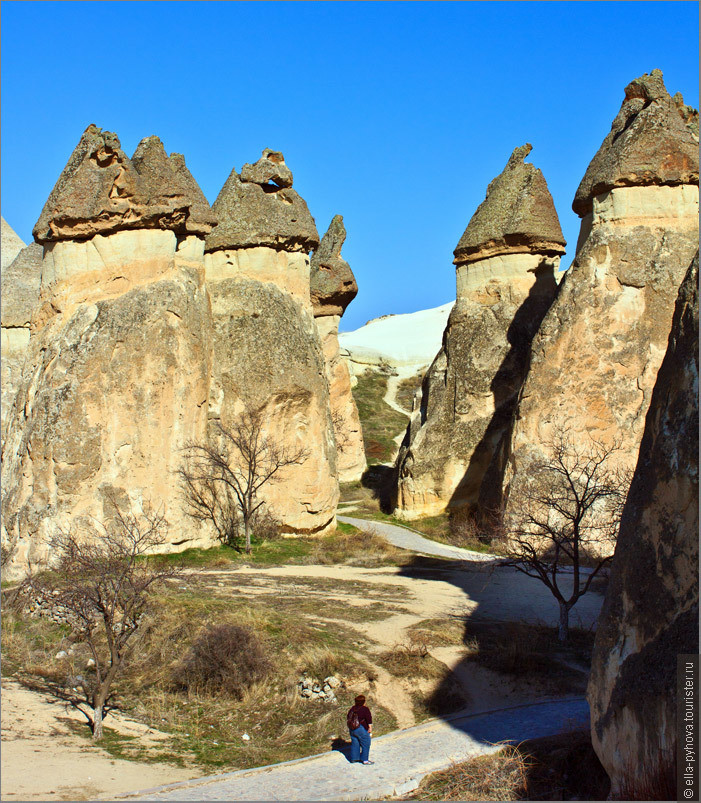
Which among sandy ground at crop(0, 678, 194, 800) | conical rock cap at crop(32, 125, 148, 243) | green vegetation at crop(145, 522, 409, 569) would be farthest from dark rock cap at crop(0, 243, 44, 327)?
sandy ground at crop(0, 678, 194, 800)

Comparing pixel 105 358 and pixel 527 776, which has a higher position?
pixel 105 358

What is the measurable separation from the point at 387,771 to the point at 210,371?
1002 cm

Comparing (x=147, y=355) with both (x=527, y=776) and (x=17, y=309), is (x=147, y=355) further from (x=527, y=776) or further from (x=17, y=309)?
(x=17, y=309)

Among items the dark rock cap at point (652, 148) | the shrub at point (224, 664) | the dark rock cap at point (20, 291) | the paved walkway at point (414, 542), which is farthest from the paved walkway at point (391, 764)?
the dark rock cap at point (20, 291)

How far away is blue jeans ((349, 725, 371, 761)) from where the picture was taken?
297 inches

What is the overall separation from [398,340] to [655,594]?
43.8 meters

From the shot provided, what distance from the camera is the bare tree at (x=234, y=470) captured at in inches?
588

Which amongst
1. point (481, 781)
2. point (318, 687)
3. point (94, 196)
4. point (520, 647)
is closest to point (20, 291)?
point (94, 196)

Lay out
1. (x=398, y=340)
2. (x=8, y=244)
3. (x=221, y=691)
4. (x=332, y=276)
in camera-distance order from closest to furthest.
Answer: (x=221, y=691) < (x=332, y=276) < (x=8, y=244) < (x=398, y=340)

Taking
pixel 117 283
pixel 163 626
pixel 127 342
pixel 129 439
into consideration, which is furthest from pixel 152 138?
pixel 163 626

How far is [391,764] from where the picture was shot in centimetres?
752

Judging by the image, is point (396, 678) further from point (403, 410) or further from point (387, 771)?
point (403, 410)

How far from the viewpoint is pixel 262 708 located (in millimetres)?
9219

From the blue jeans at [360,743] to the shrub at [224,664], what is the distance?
209 centimetres
